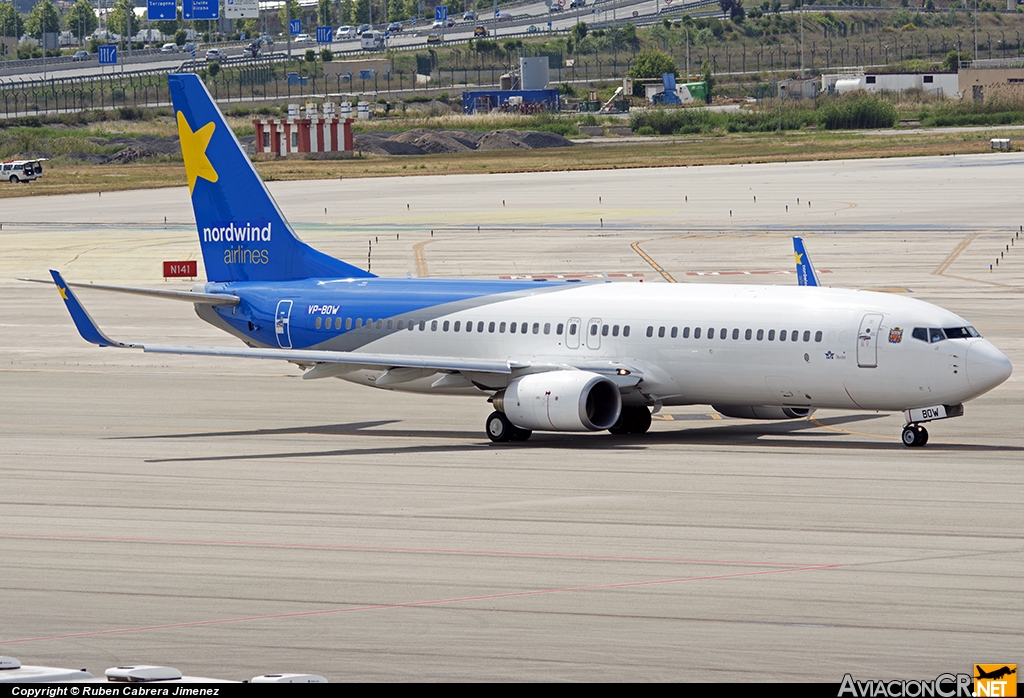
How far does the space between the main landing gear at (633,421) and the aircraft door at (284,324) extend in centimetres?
939

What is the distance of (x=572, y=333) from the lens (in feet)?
125

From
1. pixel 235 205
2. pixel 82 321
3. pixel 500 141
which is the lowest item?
pixel 500 141

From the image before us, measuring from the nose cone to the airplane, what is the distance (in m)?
0.03

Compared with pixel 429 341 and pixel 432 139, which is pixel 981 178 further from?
pixel 429 341

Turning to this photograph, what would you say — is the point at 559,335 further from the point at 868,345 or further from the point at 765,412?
the point at 868,345

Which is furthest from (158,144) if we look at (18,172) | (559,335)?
(559,335)

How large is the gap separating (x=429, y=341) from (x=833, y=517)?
50.9 ft

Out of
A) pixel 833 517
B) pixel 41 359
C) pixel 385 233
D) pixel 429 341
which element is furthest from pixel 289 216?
pixel 833 517

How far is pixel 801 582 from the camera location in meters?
22.4

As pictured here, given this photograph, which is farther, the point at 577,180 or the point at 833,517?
the point at 577,180

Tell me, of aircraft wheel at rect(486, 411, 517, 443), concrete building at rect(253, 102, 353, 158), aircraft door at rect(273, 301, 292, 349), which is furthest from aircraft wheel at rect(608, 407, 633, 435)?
concrete building at rect(253, 102, 353, 158)

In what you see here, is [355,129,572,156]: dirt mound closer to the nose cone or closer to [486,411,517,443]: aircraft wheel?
[486,411,517,443]: aircraft wheel

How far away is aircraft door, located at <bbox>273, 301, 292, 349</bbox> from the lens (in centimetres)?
4122

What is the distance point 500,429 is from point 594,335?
133 inches
